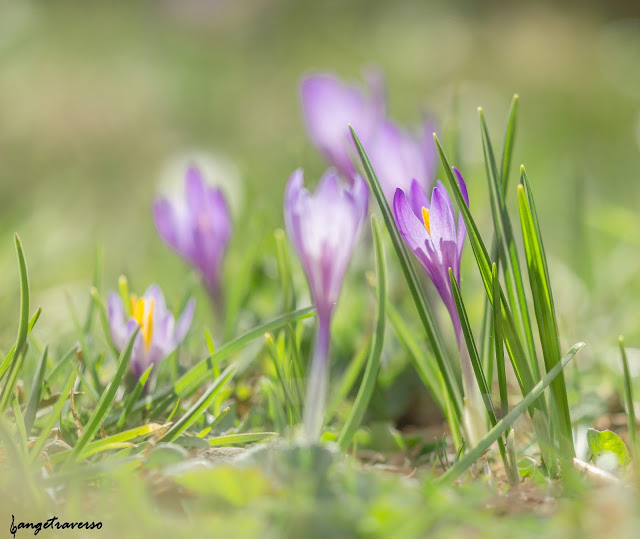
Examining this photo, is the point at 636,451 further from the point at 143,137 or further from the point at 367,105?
the point at 143,137

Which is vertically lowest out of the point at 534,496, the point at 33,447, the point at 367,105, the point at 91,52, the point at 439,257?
the point at 534,496

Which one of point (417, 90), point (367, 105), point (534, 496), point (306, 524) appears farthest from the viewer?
point (417, 90)

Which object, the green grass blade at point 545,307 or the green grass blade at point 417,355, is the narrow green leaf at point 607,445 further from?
the green grass blade at point 417,355

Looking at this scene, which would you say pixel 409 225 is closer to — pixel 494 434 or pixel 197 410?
pixel 494 434

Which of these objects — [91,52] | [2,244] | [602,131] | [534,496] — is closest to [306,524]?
[534,496]

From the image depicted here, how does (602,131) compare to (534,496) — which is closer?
(534,496)

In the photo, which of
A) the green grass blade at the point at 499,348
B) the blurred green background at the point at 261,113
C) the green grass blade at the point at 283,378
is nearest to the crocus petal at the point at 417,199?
the green grass blade at the point at 499,348

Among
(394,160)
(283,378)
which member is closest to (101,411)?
(283,378)
